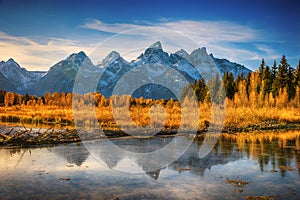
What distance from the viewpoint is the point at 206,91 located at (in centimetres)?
8131

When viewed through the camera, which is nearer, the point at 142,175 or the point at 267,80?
the point at 142,175

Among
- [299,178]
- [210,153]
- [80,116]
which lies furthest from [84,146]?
[80,116]

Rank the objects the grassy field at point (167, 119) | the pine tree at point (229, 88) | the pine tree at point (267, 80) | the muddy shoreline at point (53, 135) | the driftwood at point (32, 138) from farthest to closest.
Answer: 1. the pine tree at point (229, 88)
2. the pine tree at point (267, 80)
3. the grassy field at point (167, 119)
4. the muddy shoreline at point (53, 135)
5. the driftwood at point (32, 138)

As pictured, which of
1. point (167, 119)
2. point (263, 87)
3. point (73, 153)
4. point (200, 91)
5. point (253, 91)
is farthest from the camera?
point (200, 91)

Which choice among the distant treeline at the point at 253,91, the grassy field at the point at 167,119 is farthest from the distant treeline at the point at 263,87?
the grassy field at the point at 167,119

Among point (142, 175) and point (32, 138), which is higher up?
point (32, 138)

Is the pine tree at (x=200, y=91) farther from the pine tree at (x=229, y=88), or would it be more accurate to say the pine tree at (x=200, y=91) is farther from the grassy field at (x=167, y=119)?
the grassy field at (x=167, y=119)

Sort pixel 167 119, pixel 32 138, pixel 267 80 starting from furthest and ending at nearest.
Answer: pixel 267 80 → pixel 167 119 → pixel 32 138

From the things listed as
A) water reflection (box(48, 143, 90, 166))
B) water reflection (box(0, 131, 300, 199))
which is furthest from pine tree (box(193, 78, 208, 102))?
water reflection (box(48, 143, 90, 166))

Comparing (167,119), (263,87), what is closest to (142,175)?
(167,119)

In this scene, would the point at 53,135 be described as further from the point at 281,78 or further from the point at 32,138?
the point at 281,78

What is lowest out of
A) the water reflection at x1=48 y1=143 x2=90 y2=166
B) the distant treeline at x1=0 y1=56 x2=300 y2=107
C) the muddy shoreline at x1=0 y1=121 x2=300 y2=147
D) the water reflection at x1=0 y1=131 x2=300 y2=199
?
the water reflection at x1=0 y1=131 x2=300 y2=199

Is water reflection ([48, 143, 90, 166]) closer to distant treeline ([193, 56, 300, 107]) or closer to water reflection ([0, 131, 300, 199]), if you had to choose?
water reflection ([0, 131, 300, 199])

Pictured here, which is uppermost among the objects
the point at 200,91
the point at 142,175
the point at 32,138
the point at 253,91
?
the point at 200,91
